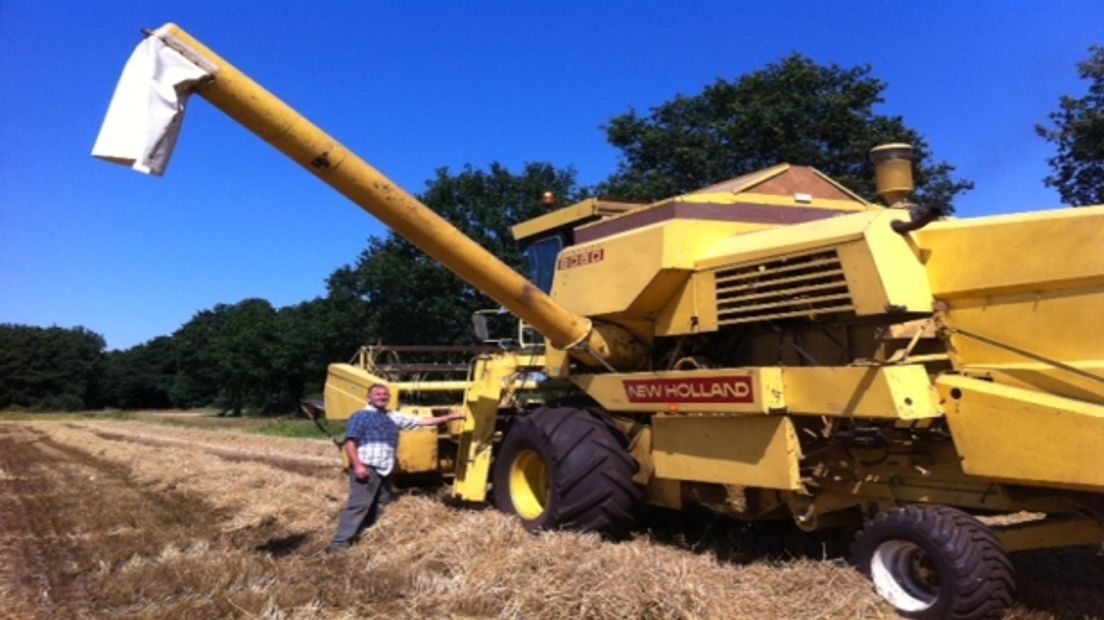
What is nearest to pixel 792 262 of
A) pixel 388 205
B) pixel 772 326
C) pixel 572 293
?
pixel 772 326

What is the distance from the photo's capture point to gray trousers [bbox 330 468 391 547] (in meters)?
6.61

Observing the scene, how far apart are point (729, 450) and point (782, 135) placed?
59.3ft

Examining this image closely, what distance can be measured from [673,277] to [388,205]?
2020 millimetres

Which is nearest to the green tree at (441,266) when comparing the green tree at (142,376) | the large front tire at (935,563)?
the large front tire at (935,563)

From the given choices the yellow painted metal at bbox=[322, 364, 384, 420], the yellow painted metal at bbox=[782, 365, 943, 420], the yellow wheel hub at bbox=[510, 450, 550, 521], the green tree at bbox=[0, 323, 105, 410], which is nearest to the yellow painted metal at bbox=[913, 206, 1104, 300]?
the yellow painted metal at bbox=[782, 365, 943, 420]

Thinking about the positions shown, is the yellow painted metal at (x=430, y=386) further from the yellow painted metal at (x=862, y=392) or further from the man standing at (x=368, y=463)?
the yellow painted metal at (x=862, y=392)

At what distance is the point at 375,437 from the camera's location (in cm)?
694

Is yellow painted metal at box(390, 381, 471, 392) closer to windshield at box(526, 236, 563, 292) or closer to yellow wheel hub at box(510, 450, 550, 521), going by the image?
windshield at box(526, 236, 563, 292)

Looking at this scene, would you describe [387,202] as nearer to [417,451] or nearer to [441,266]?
[417,451]

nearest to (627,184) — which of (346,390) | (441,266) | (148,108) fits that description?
(441,266)

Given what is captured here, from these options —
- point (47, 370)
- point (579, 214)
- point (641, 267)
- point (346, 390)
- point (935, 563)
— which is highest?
point (47, 370)

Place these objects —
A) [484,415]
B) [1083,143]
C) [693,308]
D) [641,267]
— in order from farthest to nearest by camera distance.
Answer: [1083,143]
[484,415]
[641,267]
[693,308]

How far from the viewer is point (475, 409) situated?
7.81 metres

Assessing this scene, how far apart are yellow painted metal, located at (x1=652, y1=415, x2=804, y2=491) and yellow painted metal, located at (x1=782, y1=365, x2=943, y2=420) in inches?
8.1
